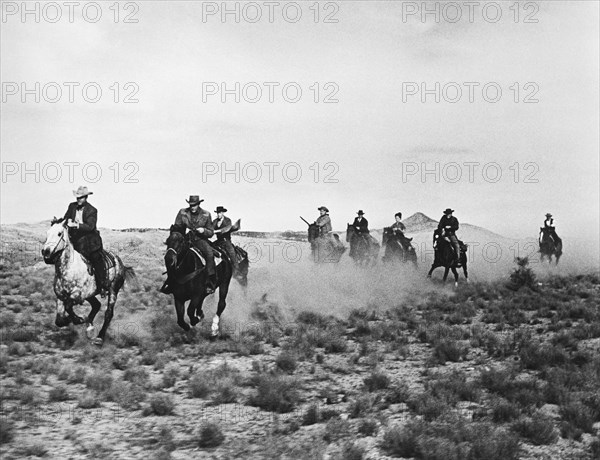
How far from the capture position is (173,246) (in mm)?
11492

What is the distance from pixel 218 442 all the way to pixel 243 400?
1.79 m

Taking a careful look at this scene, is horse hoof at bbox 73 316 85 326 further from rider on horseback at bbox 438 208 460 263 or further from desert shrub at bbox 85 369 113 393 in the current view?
rider on horseback at bbox 438 208 460 263

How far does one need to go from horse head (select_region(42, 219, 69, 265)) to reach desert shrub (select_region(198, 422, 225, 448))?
5.25 meters

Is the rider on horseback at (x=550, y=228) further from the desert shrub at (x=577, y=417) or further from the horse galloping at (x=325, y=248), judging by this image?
the desert shrub at (x=577, y=417)

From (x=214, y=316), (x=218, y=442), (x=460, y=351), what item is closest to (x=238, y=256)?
(x=214, y=316)

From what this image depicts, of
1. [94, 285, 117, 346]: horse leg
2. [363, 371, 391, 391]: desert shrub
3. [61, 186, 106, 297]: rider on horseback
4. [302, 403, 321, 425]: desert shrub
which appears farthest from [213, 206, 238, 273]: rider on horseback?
[302, 403, 321, 425]: desert shrub

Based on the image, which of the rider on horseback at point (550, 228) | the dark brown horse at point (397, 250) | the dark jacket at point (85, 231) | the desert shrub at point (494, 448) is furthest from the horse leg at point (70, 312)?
the rider on horseback at point (550, 228)

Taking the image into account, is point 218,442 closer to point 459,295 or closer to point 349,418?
point 349,418

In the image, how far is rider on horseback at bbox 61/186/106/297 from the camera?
11852mm

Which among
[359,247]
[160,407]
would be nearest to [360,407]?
[160,407]

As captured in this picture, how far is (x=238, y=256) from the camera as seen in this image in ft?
54.2

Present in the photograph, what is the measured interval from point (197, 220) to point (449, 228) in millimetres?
12347

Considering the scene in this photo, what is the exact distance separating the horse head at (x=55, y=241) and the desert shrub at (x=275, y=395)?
4743 mm

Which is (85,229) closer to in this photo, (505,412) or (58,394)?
(58,394)
